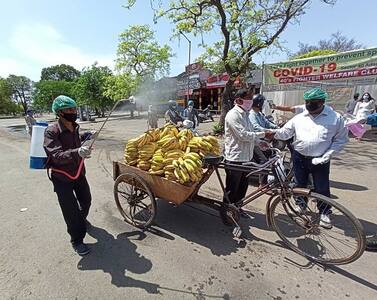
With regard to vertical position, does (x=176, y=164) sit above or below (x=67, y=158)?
below

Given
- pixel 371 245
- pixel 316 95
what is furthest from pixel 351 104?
pixel 371 245

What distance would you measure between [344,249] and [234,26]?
33.5 feet

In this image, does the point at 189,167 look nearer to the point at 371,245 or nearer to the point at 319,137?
the point at 319,137

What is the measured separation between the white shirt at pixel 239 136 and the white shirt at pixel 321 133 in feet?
1.92

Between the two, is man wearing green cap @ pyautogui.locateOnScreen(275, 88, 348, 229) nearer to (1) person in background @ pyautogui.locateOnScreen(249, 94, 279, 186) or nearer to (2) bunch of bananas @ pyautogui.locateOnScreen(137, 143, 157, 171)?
(1) person in background @ pyautogui.locateOnScreen(249, 94, 279, 186)

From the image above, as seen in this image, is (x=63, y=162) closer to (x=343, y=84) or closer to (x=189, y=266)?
(x=189, y=266)

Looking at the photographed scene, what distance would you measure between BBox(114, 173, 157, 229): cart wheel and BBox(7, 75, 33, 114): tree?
261ft

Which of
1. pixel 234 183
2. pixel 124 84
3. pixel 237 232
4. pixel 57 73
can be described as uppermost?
pixel 57 73

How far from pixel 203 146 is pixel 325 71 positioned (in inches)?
392

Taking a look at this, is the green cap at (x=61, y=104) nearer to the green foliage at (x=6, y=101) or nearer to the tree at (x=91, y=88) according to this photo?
the tree at (x=91, y=88)

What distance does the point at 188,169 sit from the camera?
2.86m

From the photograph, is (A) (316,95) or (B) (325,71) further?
(B) (325,71)

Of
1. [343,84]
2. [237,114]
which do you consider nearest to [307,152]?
[237,114]

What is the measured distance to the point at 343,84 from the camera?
33.8 feet
